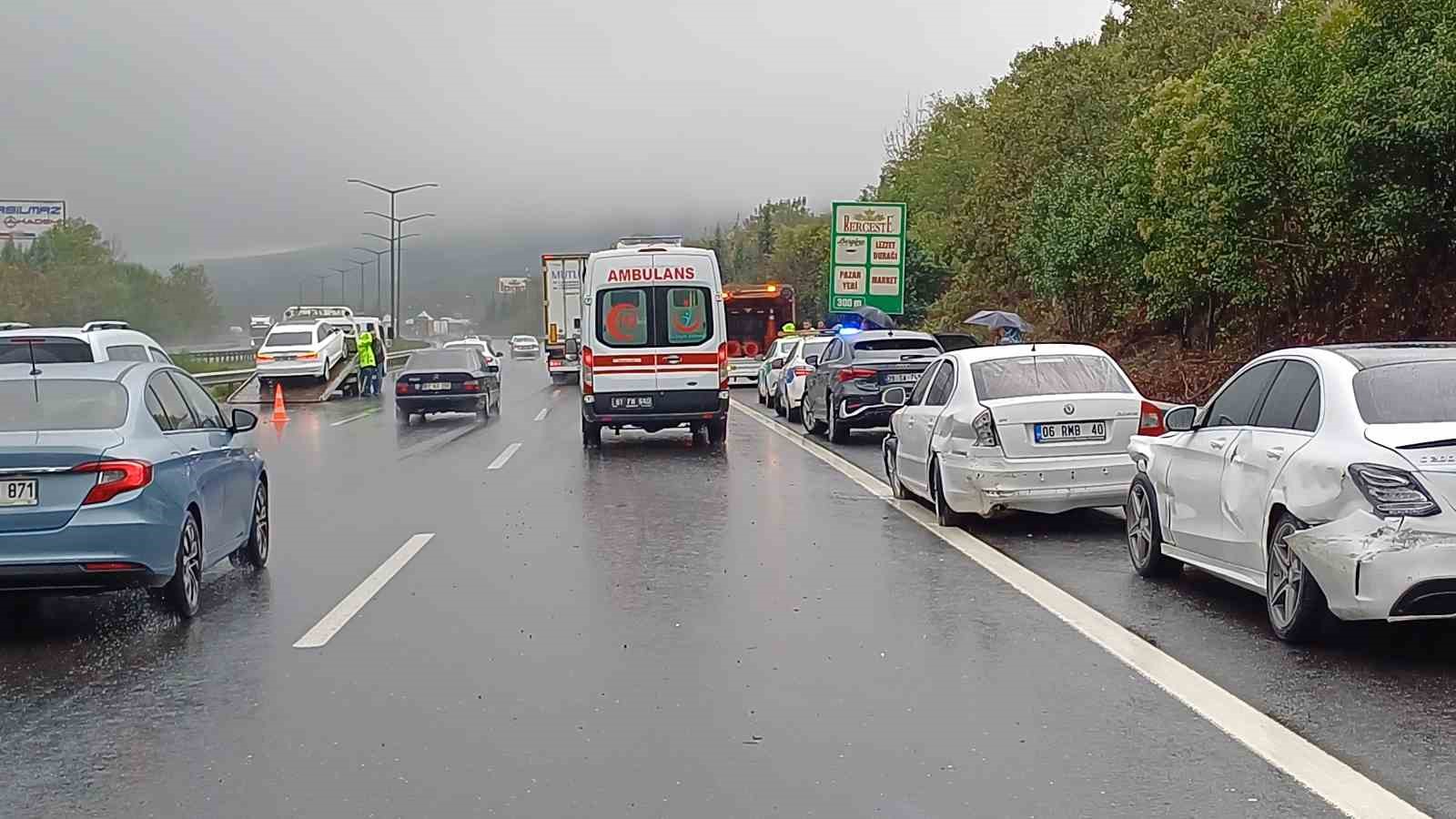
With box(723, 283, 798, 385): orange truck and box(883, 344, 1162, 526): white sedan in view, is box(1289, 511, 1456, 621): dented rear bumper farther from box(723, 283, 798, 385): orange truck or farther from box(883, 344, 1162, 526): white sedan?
box(723, 283, 798, 385): orange truck

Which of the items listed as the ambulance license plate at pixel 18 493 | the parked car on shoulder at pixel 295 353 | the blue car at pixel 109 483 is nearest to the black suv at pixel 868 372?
the blue car at pixel 109 483

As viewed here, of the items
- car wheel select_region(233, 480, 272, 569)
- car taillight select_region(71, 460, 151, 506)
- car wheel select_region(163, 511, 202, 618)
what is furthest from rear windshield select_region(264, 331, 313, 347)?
car taillight select_region(71, 460, 151, 506)

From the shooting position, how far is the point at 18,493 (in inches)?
312

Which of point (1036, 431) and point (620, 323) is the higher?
point (620, 323)

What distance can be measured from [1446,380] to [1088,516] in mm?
5694

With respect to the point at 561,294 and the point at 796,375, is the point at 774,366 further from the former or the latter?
the point at 561,294

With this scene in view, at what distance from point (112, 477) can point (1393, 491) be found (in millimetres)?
6522

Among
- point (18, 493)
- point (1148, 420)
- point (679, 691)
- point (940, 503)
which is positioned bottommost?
point (679, 691)

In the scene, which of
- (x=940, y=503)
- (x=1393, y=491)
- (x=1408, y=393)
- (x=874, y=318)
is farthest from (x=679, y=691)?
(x=874, y=318)

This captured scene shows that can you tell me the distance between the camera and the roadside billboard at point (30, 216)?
86250 millimetres

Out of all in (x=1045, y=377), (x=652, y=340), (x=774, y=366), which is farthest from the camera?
(x=774, y=366)

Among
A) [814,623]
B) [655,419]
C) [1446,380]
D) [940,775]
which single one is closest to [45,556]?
[814,623]

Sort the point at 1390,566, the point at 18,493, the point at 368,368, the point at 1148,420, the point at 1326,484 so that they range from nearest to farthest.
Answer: the point at 1390,566, the point at 1326,484, the point at 18,493, the point at 1148,420, the point at 368,368

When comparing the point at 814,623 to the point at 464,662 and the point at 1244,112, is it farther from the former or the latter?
the point at 1244,112
